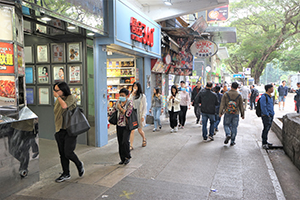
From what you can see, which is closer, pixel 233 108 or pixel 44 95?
pixel 233 108

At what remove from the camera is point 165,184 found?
178 inches

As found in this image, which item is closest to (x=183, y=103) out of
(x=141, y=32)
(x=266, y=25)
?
(x=141, y=32)

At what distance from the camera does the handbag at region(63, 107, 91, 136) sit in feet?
14.3

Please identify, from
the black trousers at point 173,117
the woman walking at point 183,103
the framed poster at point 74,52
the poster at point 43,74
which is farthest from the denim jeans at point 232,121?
the poster at point 43,74

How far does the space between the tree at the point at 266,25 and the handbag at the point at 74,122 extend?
24115 mm

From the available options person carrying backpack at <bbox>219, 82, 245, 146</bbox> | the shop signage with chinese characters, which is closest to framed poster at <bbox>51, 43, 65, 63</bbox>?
person carrying backpack at <bbox>219, 82, 245, 146</bbox>

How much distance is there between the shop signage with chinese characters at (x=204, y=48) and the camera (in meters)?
12.9

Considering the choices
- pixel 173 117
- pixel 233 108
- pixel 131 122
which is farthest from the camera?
pixel 173 117

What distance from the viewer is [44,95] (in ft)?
24.6

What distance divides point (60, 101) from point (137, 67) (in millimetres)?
6557

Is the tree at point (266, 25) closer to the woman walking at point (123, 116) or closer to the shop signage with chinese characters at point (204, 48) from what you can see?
the shop signage with chinese characters at point (204, 48)

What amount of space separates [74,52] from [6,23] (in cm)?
322

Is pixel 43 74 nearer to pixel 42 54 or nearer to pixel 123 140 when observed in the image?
pixel 42 54

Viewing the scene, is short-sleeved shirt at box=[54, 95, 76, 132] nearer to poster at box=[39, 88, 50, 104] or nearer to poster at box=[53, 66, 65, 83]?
poster at box=[53, 66, 65, 83]
